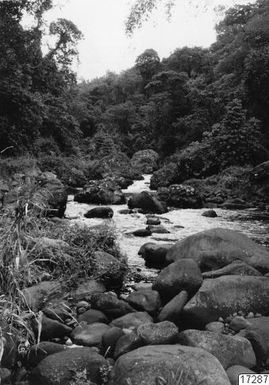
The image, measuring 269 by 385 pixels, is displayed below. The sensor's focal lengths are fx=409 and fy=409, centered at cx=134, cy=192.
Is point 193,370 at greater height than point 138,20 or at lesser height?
lesser

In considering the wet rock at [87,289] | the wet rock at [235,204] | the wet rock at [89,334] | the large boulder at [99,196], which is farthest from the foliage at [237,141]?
the wet rock at [89,334]

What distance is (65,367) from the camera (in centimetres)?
387

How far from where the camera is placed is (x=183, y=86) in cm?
3300

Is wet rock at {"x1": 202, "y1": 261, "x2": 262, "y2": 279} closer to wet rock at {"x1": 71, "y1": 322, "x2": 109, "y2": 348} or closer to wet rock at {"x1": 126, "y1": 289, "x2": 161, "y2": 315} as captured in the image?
wet rock at {"x1": 126, "y1": 289, "x2": 161, "y2": 315}

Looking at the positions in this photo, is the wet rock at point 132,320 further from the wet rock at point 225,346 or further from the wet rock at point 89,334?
the wet rock at point 225,346

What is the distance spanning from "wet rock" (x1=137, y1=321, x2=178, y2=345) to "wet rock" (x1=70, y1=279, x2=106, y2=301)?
5.72 ft

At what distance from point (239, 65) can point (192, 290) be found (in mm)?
22394

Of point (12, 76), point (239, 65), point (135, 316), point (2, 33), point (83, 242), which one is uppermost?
point (239, 65)

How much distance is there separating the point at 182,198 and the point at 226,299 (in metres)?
11.2

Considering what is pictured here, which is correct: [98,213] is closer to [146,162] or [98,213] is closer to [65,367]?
[65,367]

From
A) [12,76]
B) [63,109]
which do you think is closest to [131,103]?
[63,109]

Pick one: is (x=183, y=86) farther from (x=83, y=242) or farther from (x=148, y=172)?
(x=83, y=242)

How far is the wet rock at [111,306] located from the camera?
5.43m

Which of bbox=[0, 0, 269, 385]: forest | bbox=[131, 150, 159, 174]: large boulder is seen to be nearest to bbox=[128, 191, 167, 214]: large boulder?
bbox=[0, 0, 269, 385]: forest
